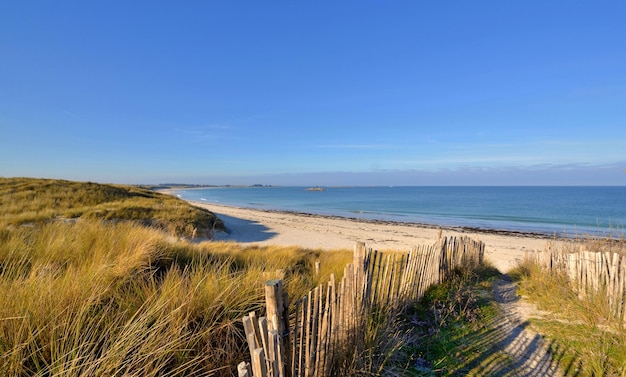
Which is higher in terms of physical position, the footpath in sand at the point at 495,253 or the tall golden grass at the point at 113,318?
the tall golden grass at the point at 113,318

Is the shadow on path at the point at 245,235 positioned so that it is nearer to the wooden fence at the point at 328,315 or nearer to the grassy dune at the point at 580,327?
the wooden fence at the point at 328,315

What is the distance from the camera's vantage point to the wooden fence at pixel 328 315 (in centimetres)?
179

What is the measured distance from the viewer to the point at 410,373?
3.19 m

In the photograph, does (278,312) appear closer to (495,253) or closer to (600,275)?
(600,275)

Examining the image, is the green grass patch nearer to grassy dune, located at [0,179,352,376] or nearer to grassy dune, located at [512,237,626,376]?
grassy dune, located at [512,237,626,376]

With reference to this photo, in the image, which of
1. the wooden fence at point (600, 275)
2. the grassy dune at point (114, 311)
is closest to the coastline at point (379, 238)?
the wooden fence at point (600, 275)

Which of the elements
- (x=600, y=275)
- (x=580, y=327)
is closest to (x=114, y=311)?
(x=580, y=327)

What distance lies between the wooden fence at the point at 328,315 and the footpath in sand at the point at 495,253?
4.15ft

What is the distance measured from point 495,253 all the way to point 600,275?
37.1ft

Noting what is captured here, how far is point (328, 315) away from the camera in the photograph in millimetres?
2521

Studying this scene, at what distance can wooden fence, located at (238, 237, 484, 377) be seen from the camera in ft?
5.88

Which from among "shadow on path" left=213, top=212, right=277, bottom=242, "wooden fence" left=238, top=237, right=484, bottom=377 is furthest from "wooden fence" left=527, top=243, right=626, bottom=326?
"shadow on path" left=213, top=212, right=277, bottom=242

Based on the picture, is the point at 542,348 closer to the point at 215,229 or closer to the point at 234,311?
the point at 234,311

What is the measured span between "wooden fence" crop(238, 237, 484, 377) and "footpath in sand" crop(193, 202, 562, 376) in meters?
1.26
